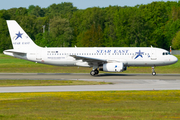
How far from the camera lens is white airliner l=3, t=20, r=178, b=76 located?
39812mm

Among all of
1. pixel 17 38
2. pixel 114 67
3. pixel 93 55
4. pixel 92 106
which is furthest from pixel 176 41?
pixel 92 106

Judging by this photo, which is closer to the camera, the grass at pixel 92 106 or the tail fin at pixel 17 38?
the grass at pixel 92 106

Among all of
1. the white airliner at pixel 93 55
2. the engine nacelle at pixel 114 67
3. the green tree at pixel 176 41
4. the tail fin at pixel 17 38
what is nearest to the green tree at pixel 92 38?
the green tree at pixel 176 41

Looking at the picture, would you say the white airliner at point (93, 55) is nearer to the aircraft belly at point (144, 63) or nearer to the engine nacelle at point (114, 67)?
the aircraft belly at point (144, 63)

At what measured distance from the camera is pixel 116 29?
112 meters

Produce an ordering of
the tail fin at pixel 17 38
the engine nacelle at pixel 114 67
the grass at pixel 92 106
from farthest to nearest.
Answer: the tail fin at pixel 17 38 < the engine nacelle at pixel 114 67 < the grass at pixel 92 106

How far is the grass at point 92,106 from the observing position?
14531mm

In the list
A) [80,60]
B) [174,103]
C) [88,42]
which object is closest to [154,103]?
[174,103]

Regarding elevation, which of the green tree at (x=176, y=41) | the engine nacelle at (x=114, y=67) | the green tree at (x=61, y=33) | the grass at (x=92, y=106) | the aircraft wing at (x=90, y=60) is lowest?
the grass at (x=92, y=106)

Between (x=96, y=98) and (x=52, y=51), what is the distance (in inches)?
866

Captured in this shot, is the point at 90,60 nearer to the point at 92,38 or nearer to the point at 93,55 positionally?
the point at 93,55

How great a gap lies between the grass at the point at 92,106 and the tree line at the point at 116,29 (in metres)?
80.9

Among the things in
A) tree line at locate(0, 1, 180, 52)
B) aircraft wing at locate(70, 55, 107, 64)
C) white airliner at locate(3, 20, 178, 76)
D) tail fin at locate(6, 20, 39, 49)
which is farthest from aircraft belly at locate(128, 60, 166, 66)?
tree line at locate(0, 1, 180, 52)

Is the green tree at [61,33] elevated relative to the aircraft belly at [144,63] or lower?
elevated
